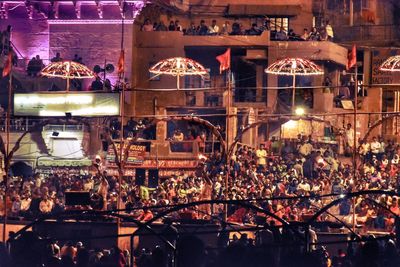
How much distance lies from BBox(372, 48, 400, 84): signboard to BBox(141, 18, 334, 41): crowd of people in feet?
7.83

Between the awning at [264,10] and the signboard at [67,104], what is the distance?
13.1 m

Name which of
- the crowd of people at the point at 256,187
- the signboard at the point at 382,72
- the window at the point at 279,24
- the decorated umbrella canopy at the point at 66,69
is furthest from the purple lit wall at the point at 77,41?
the signboard at the point at 382,72

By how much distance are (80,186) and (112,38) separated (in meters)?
13.9

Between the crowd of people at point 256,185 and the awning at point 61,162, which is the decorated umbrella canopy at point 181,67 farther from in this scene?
the awning at point 61,162

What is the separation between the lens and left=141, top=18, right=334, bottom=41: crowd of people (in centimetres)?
5081

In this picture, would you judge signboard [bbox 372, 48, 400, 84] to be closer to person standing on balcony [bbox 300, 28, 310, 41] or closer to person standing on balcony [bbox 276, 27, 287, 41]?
person standing on balcony [bbox 300, 28, 310, 41]

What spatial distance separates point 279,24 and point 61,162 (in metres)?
12.7

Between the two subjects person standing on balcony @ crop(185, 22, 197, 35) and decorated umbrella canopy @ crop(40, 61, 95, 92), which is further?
person standing on balcony @ crop(185, 22, 197, 35)

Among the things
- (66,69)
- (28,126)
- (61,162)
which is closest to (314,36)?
(61,162)

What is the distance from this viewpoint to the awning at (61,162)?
4606cm

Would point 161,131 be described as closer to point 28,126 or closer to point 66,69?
point 28,126

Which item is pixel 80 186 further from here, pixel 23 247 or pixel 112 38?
pixel 23 247

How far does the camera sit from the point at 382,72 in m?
53.1

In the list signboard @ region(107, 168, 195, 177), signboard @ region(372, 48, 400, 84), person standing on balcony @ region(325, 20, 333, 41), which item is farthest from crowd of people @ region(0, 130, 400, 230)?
signboard @ region(372, 48, 400, 84)
